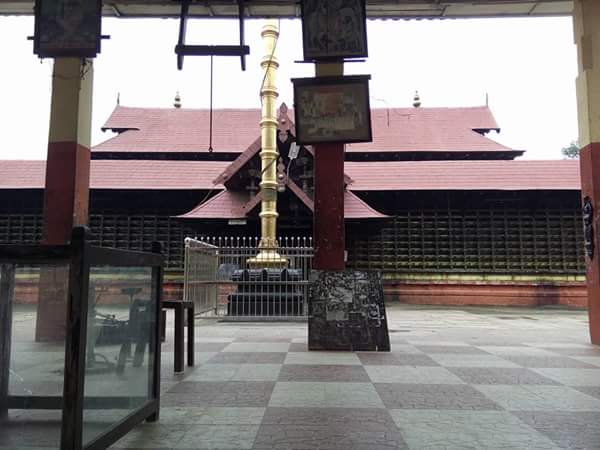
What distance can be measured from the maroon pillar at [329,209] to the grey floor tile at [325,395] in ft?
10.1

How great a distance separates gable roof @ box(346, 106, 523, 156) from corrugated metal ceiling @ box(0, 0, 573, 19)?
11445 mm

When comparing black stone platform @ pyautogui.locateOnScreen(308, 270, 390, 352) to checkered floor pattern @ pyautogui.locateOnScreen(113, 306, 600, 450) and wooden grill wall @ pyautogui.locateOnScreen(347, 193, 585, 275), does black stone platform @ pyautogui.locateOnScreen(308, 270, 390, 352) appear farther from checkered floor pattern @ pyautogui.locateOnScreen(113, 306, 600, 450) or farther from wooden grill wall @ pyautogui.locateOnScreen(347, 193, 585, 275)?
wooden grill wall @ pyautogui.locateOnScreen(347, 193, 585, 275)

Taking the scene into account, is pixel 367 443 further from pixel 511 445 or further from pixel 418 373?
pixel 418 373

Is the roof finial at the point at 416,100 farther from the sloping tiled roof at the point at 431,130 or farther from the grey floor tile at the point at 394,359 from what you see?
the grey floor tile at the point at 394,359

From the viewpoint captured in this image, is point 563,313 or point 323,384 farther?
point 563,313

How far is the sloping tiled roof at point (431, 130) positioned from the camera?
2214cm

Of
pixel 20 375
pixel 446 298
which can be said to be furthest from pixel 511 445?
pixel 446 298

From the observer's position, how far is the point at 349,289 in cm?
779

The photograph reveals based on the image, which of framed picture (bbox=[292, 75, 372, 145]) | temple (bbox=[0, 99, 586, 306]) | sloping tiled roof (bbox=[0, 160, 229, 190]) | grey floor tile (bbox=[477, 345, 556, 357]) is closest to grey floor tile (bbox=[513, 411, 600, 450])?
grey floor tile (bbox=[477, 345, 556, 357])

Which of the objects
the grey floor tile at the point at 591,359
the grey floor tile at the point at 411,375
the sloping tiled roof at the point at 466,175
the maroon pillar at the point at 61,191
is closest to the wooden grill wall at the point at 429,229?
the sloping tiled roof at the point at 466,175

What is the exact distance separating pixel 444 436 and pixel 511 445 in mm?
453

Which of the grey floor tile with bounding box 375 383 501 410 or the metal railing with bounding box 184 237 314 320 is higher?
the metal railing with bounding box 184 237 314 320

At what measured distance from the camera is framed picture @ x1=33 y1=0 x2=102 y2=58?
23.7 feet

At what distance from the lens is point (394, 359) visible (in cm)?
704
